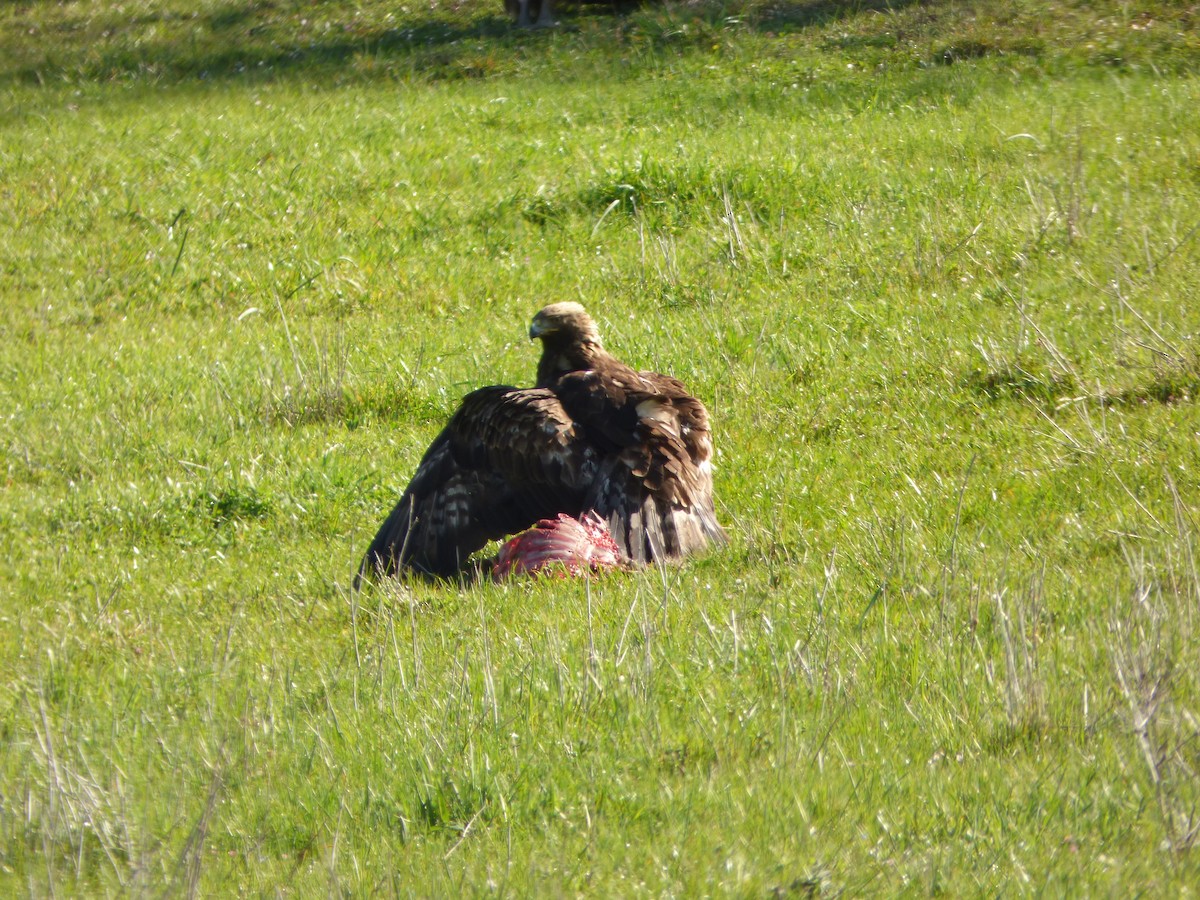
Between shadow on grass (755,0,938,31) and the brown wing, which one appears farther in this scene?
shadow on grass (755,0,938,31)

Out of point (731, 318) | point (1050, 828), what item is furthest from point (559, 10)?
point (1050, 828)

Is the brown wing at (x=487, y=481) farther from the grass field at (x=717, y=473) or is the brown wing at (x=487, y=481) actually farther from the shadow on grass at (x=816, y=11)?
the shadow on grass at (x=816, y=11)

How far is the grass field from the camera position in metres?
3.80

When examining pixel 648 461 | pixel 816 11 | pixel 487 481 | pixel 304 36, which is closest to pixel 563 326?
pixel 487 481

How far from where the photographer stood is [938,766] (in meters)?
3.88

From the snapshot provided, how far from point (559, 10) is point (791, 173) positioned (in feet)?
36.3

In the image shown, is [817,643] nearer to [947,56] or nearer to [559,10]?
[947,56]

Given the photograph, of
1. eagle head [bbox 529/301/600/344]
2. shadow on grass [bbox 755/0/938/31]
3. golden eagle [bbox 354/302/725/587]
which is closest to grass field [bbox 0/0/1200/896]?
shadow on grass [bbox 755/0/938/31]

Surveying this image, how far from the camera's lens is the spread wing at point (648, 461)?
260 inches

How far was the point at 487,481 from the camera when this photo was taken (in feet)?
23.7

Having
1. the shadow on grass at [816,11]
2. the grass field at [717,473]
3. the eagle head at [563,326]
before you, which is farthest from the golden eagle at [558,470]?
the shadow on grass at [816,11]

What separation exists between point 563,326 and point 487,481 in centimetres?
126

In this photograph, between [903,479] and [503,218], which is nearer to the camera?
[903,479]

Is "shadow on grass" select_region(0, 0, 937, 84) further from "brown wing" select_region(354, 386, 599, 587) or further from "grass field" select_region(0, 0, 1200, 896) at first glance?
"brown wing" select_region(354, 386, 599, 587)
